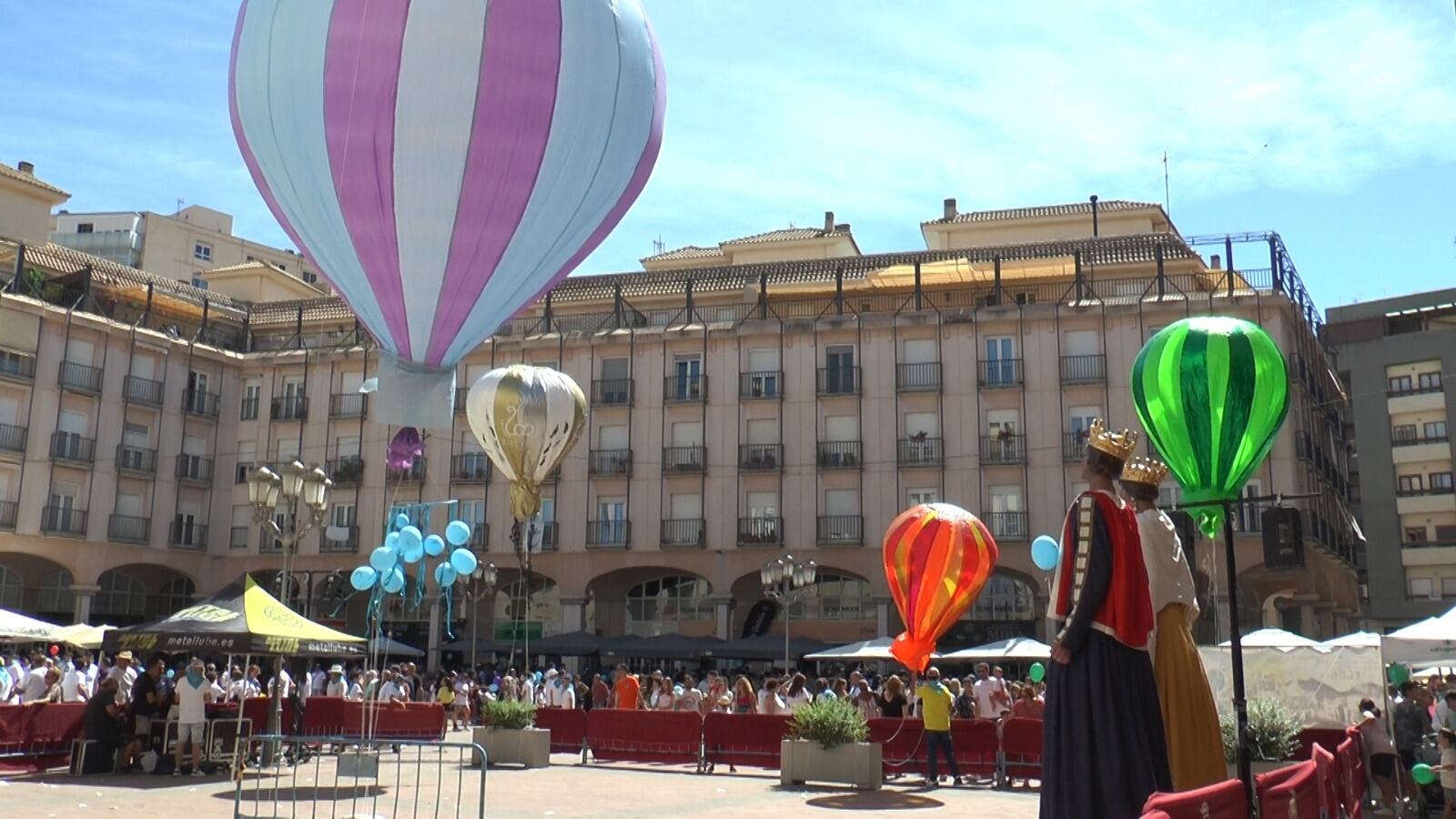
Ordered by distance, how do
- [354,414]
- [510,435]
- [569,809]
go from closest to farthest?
[569,809] → [510,435] → [354,414]

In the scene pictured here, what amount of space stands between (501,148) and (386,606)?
1474 inches

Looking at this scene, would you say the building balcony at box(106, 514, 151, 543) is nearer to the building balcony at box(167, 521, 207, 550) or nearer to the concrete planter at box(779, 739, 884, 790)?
the building balcony at box(167, 521, 207, 550)

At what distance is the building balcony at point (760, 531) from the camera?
41.8 meters

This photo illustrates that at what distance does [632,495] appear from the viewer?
43438 millimetres

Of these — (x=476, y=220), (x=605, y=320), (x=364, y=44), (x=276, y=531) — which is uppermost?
(x=605, y=320)

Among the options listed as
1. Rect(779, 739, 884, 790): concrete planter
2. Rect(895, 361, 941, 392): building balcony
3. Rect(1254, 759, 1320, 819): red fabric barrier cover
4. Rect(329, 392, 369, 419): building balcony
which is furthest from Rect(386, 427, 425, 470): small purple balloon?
Rect(329, 392, 369, 419): building balcony

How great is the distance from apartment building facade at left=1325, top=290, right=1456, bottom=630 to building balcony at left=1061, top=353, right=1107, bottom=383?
25775mm

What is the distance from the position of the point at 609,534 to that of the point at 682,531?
255cm

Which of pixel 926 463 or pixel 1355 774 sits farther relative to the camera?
pixel 926 463

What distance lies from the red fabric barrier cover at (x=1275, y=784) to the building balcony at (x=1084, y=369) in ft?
107

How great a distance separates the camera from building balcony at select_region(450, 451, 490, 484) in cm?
4475

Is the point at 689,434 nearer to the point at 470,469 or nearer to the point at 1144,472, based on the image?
the point at 470,469

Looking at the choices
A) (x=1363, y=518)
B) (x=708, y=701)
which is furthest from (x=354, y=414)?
(x=1363, y=518)

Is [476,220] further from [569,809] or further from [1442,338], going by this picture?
[1442,338]
